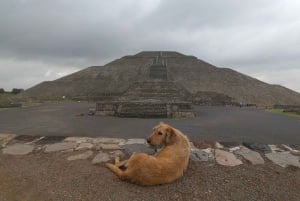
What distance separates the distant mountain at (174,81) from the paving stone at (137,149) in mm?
24277

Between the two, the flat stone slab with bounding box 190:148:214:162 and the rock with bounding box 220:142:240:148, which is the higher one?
the rock with bounding box 220:142:240:148

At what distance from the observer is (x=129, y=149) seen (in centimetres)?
602

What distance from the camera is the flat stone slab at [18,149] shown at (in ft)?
20.1

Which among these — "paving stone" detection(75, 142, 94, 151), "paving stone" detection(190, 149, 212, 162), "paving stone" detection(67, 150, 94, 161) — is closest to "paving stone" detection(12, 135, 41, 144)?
"paving stone" detection(75, 142, 94, 151)

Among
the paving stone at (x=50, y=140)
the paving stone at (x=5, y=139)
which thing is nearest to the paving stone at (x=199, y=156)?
the paving stone at (x=50, y=140)

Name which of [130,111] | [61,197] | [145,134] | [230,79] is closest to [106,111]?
[130,111]

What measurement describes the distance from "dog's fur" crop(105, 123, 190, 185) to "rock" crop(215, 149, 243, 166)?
3.53ft

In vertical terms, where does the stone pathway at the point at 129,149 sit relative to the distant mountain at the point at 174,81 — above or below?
below

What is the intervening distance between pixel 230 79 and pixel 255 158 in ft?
124

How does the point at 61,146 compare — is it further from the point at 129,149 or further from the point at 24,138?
the point at 129,149

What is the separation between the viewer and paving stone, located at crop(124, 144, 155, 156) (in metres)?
5.87

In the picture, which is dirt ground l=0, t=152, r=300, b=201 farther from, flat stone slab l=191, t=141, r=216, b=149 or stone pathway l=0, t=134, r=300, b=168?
flat stone slab l=191, t=141, r=216, b=149

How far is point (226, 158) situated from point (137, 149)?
1952 mm

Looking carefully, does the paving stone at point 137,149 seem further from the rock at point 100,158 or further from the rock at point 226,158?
the rock at point 226,158
